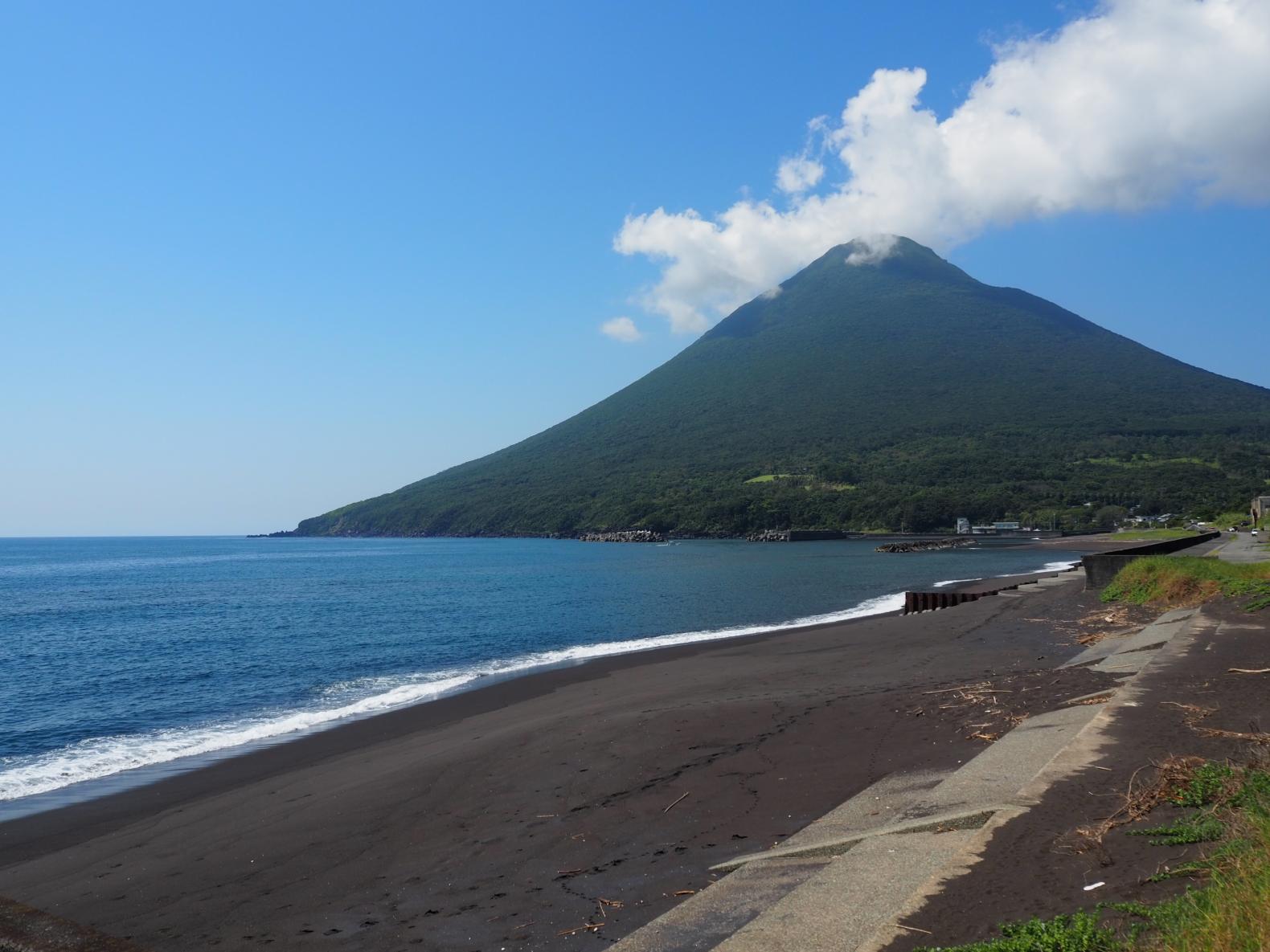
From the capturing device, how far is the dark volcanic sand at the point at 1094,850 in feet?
15.2

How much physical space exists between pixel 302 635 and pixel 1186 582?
26.0 meters

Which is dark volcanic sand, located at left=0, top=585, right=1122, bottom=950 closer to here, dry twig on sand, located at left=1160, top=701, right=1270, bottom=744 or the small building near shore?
dry twig on sand, located at left=1160, top=701, right=1270, bottom=744

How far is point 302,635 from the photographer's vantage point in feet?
99.1

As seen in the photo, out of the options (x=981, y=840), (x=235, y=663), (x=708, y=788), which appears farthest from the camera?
(x=235, y=663)

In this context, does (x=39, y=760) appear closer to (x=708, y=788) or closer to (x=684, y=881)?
(x=708, y=788)

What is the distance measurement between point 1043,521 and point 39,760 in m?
119

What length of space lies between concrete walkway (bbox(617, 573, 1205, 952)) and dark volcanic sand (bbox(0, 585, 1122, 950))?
48 centimetres

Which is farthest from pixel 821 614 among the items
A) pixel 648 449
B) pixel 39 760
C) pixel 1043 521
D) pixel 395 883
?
pixel 648 449

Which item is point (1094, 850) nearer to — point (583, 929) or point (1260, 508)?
point (583, 929)

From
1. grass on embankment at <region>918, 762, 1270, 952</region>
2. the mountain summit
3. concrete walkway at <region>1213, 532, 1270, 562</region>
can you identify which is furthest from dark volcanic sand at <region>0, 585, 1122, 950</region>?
the mountain summit

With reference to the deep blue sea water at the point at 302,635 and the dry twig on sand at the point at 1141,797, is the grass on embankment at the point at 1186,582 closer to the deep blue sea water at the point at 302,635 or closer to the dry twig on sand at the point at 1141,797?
the deep blue sea water at the point at 302,635

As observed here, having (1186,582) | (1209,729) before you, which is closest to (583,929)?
(1209,729)

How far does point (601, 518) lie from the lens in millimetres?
146125

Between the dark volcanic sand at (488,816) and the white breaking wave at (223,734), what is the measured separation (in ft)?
4.36
